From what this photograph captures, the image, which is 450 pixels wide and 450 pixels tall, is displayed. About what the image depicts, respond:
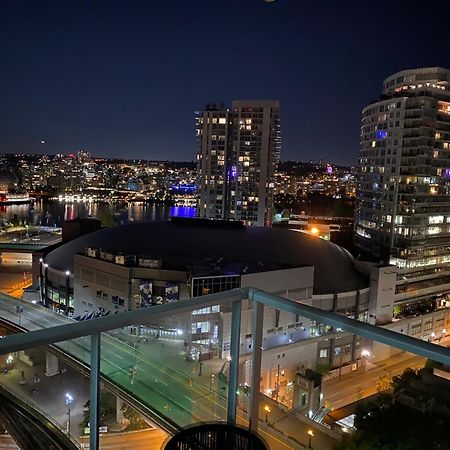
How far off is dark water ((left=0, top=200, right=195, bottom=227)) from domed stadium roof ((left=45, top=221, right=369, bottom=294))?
23.9 m

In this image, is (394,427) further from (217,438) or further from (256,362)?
(217,438)

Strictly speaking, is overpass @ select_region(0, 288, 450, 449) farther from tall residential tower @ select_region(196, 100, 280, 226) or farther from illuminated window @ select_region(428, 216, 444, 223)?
tall residential tower @ select_region(196, 100, 280, 226)

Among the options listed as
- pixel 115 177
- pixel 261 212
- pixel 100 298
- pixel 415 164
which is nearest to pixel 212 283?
pixel 100 298

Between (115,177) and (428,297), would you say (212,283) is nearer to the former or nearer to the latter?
(428,297)

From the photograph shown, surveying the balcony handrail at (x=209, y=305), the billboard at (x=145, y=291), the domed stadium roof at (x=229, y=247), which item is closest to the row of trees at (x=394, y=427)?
the balcony handrail at (x=209, y=305)

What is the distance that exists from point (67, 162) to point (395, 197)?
92.2 metres

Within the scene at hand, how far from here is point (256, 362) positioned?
1287mm

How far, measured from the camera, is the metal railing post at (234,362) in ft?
3.88

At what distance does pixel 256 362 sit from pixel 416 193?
54.9 ft

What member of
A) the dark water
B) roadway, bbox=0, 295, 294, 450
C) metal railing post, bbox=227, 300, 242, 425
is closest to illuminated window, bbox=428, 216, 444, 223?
roadway, bbox=0, 295, 294, 450

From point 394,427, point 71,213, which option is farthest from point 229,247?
point 71,213

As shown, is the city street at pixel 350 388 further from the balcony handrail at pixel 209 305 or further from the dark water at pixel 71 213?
the dark water at pixel 71 213

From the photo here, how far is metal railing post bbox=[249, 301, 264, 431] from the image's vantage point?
1.19m

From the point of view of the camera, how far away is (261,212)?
27.3 m
